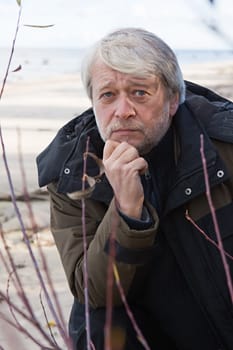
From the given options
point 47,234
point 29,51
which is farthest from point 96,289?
point 29,51

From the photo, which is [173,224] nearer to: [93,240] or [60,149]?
[93,240]

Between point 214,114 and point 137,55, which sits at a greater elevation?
point 137,55

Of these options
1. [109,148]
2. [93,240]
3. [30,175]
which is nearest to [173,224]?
[93,240]

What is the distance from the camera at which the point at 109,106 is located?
2.50 metres

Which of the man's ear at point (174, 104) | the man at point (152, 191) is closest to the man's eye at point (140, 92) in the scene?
the man at point (152, 191)

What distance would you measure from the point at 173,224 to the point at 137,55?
20.6 inches

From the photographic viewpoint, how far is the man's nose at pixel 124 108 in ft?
8.01

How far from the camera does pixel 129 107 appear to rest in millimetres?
2469

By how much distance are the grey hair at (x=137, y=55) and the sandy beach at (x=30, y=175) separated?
1.21 feet

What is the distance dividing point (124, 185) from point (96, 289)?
0.39 metres

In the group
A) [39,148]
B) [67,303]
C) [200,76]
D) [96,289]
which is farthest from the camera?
[200,76]

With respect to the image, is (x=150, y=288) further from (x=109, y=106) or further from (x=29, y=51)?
(x=29, y=51)

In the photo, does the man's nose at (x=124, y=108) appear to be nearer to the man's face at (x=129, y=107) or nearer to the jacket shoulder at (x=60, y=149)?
the man's face at (x=129, y=107)

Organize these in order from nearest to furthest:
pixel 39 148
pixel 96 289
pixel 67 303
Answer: pixel 96 289
pixel 67 303
pixel 39 148
